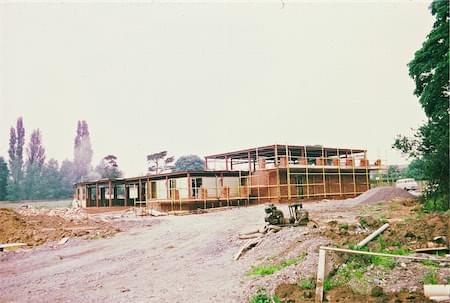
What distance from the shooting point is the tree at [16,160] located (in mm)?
16041

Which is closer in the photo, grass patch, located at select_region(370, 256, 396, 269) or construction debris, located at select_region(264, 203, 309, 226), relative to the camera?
grass patch, located at select_region(370, 256, 396, 269)

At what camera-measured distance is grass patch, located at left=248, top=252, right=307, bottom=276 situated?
31.3 feet

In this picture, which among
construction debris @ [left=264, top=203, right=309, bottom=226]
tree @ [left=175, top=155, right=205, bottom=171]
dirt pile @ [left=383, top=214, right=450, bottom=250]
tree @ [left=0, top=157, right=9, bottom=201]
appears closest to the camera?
dirt pile @ [left=383, top=214, right=450, bottom=250]

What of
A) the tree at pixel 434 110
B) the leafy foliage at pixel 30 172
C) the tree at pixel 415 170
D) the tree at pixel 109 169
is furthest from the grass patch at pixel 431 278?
the tree at pixel 109 169

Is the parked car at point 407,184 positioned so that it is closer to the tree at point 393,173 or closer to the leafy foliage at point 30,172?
the tree at point 393,173

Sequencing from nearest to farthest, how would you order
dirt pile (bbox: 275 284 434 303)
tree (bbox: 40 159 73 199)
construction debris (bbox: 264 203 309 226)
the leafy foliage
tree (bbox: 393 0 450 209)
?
dirt pile (bbox: 275 284 434 303), tree (bbox: 393 0 450 209), construction debris (bbox: 264 203 309 226), the leafy foliage, tree (bbox: 40 159 73 199)

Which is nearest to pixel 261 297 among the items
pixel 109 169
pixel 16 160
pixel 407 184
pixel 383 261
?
pixel 383 261

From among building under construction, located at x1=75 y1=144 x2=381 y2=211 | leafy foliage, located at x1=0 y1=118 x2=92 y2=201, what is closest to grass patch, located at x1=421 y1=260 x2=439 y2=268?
building under construction, located at x1=75 y1=144 x2=381 y2=211

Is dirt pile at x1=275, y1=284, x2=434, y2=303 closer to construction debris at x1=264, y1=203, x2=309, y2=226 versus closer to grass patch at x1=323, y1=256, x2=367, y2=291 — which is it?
grass patch at x1=323, y1=256, x2=367, y2=291

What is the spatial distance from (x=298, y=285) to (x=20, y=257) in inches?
443

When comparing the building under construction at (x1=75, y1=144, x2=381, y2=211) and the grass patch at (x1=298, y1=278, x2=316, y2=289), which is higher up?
the building under construction at (x1=75, y1=144, x2=381, y2=211)

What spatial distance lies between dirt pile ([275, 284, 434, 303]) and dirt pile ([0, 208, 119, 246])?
1174 centimetres

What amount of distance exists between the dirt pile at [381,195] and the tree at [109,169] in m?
34.2

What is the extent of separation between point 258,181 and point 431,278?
18.6 meters
